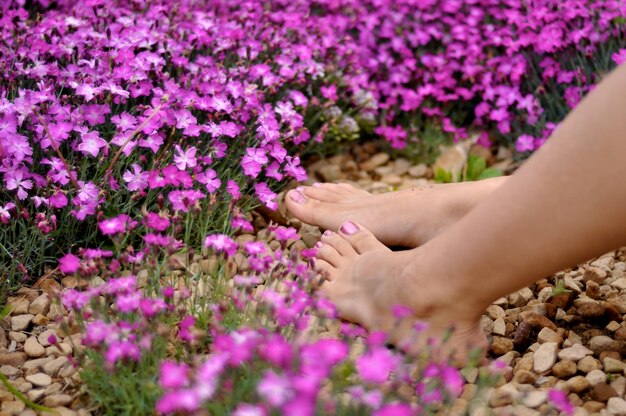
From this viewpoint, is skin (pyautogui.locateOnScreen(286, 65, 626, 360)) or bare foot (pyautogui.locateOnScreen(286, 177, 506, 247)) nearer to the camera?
skin (pyautogui.locateOnScreen(286, 65, 626, 360))

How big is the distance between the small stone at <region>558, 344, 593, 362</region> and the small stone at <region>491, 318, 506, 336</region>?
0.59 ft

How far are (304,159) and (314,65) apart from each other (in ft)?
1.36

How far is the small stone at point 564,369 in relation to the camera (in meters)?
1.87

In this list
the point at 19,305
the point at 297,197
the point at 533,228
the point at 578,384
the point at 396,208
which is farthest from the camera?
the point at 297,197

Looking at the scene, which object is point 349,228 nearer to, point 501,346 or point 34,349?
point 501,346

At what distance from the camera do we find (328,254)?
2.32 metres

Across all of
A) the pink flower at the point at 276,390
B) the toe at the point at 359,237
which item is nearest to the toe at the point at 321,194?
the toe at the point at 359,237

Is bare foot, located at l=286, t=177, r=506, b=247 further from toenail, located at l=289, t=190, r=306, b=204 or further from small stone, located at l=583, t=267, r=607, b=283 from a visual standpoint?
small stone, located at l=583, t=267, r=607, b=283

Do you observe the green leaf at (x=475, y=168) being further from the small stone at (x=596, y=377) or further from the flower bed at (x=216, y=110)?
the small stone at (x=596, y=377)

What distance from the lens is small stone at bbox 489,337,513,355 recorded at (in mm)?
2000

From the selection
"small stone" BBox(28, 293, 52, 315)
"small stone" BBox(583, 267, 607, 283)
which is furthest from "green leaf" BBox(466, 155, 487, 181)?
"small stone" BBox(28, 293, 52, 315)

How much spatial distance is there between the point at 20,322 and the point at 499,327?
4.12ft

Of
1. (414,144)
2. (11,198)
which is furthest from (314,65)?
(11,198)

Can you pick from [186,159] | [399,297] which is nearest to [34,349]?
[186,159]
